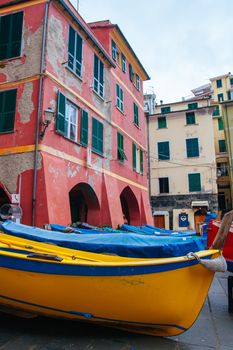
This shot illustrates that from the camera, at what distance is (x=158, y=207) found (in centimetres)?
2628

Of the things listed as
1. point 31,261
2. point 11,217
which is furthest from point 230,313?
point 11,217

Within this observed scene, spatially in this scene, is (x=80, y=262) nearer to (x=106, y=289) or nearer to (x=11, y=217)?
(x=106, y=289)

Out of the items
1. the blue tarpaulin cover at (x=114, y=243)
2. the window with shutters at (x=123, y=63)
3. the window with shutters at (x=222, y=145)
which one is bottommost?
the blue tarpaulin cover at (x=114, y=243)

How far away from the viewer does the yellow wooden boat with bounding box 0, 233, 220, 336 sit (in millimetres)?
3545

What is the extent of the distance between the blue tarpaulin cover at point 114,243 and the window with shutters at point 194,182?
21.5 metres

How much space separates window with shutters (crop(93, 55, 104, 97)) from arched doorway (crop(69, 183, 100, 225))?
15.3 ft

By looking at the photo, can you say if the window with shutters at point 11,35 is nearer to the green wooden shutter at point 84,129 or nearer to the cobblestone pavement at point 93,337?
the green wooden shutter at point 84,129

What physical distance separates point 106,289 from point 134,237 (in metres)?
1.61

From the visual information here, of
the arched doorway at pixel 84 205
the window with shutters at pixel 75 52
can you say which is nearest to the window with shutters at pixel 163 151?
the arched doorway at pixel 84 205

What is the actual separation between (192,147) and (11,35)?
19575 millimetres

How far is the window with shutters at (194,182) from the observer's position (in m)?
25.8

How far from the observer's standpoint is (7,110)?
10.2 m

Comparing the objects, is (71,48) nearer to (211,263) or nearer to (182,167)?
(211,263)

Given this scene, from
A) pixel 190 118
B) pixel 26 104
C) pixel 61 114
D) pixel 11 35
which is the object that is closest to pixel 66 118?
pixel 61 114
